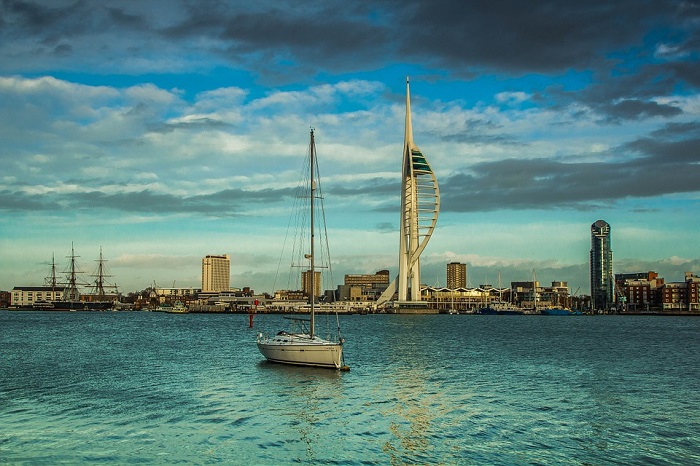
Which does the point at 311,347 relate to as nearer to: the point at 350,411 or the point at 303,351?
the point at 303,351

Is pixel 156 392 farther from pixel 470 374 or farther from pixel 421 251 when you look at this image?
pixel 421 251

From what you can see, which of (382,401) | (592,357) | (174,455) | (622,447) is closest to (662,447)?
(622,447)

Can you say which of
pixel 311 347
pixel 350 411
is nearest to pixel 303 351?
pixel 311 347

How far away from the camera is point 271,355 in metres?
37.8

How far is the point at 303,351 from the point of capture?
117 ft

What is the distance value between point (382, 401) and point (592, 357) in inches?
985

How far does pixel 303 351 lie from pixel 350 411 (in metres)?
11.4

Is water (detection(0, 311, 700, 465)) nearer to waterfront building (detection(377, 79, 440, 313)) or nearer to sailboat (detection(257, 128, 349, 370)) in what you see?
sailboat (detection(257, 128, 349, 370))

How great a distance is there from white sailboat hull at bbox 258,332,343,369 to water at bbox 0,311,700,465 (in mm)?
682

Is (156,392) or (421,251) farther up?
(421,251)

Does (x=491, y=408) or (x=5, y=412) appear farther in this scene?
(x=491, y=408)

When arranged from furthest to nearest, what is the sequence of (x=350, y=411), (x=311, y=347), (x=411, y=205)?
(x=411, y=205)
(x=311, y=347)
(x=350, y=411)

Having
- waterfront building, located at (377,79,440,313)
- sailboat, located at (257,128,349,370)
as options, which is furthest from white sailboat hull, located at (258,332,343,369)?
waterfront building, located at (377,79,440,313)

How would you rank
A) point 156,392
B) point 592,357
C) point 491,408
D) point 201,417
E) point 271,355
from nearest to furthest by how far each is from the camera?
point 201,417, point 491,408, point 156,392, point 271,355, point 592,357
